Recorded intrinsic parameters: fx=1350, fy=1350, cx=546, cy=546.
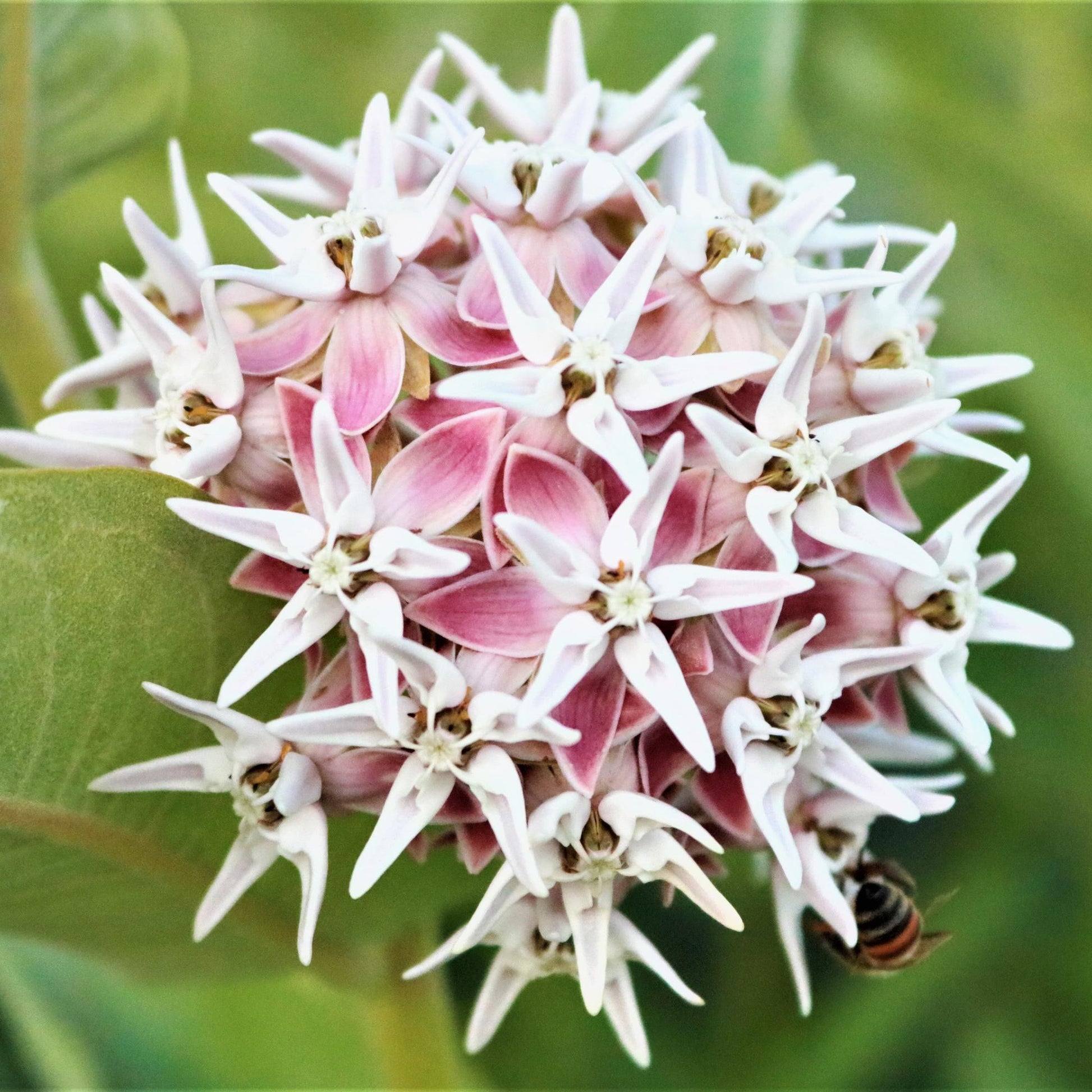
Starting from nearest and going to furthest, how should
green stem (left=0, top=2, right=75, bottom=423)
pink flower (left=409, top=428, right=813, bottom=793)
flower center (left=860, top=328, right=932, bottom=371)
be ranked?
pink flower (left=409, top=428, right=813, bottom=793), flower center (left=860, top=328, right=932, bottom=371), green stem (left=0, top=2, right=75, bottom=423)

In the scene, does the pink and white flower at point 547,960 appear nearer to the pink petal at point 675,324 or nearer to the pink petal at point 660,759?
the pink petal at point 660,759

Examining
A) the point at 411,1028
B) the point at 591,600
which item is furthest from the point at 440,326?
the point at 411,1028

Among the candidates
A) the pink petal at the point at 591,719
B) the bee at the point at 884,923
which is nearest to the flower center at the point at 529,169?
the pink petal at the point at 591,719

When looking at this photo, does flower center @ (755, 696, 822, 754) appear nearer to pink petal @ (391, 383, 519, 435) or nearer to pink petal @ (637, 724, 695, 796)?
pink petal @ (637, 724, 695, 796)

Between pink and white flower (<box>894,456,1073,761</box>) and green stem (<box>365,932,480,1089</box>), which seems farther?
green stem (<box>365,932,480,1089</box>)

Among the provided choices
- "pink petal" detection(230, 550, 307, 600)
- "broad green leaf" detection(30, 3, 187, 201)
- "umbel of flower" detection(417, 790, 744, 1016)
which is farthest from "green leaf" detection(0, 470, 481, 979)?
"broad green leaf" detection(30, 3, 187, 201)

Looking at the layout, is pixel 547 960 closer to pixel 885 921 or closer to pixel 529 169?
pixel 885 921

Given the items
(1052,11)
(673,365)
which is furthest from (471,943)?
(1052,11)
